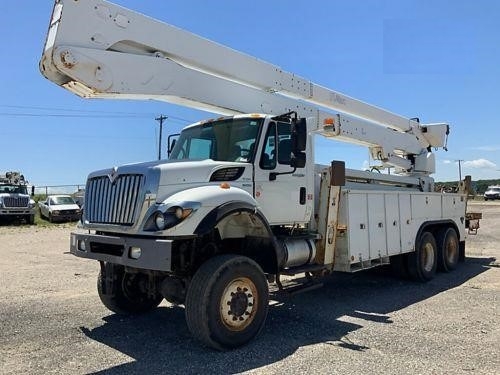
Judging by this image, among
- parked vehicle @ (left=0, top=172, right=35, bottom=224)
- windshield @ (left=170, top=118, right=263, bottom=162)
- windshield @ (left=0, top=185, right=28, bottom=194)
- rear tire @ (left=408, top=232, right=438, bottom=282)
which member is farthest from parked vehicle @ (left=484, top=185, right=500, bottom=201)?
windshield @ (left=170, top=118, right=263, bottom=162)

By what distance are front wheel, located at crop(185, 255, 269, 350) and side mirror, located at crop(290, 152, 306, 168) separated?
1610 mm

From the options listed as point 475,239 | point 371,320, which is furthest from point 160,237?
point 475,239

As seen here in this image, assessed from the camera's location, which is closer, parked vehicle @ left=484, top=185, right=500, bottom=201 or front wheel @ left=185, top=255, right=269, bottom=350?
front wheel @ left=185, top=255, right=269, bottom=350

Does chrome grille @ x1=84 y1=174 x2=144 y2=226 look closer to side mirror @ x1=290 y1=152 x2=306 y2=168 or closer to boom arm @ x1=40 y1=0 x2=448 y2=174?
boom arm @ x1=40 y1=0 x2=448 y2=174

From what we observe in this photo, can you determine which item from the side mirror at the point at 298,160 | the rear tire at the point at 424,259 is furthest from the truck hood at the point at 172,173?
the rear tire at the point at 424,259

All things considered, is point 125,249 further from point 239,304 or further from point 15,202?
point 15,202

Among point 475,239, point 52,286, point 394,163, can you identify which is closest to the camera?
point 52,286

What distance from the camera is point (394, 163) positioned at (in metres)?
11.7

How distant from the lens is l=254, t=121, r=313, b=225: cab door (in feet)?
21.4

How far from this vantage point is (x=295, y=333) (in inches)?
239

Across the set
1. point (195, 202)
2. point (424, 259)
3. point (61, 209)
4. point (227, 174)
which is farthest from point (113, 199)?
point (61, 209)

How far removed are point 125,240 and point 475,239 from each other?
1617 cm

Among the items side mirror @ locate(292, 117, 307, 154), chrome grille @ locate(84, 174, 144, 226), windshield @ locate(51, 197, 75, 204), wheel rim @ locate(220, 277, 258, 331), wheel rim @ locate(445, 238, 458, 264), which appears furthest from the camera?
windshield @ locate(51, 197, 75, 204)

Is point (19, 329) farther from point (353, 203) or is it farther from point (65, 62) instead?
point (353, 203)
